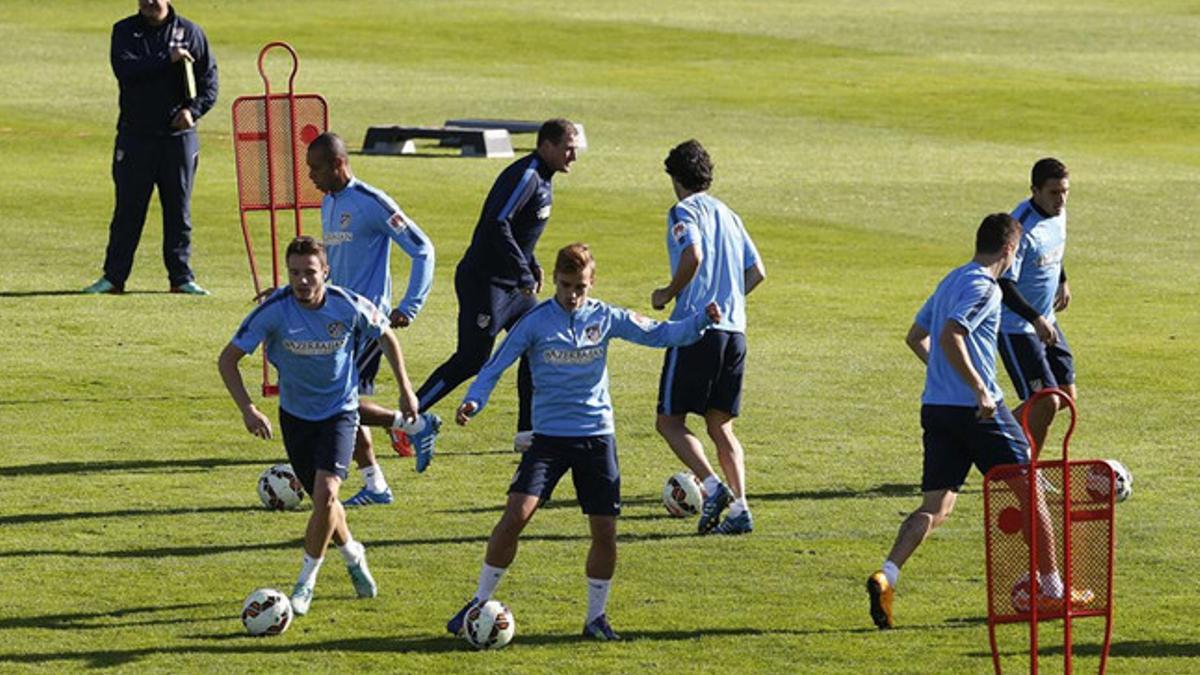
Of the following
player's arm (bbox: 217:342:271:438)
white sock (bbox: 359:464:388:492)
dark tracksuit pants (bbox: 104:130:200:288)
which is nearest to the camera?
player's arm (bbox: 217:342:271:438)

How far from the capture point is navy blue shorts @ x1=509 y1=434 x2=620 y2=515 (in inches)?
454

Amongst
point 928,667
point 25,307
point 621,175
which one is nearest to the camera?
point 928,667

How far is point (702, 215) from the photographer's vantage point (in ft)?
45.6

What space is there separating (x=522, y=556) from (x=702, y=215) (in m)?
2.28

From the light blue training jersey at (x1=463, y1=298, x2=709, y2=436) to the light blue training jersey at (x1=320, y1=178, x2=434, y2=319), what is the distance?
122 inches

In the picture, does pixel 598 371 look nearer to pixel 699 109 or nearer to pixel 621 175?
pixel 621 175

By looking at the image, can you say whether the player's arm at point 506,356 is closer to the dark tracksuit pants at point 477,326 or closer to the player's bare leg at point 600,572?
the player's bare leg at point 600,572

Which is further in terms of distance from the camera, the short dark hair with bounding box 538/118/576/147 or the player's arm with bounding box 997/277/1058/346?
the short dark hair with bounding box 538/118/576/147

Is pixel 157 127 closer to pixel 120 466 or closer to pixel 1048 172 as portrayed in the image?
pixel 120 466

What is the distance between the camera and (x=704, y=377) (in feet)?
45.8

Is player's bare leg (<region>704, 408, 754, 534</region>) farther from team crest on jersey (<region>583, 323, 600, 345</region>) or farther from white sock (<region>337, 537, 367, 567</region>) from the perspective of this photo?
white sock (<region>337, 537, 367, 567</region>)

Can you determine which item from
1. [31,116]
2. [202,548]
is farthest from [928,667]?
[31,116]

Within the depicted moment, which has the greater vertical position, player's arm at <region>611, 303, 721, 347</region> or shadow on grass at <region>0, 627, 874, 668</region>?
player's arm at <region>611, 303, 721, 347</region>

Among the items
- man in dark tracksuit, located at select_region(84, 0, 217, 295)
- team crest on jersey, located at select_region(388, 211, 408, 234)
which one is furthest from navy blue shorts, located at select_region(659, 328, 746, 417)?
man in dark tracksuit, located at select_region(84, 0, 217, 295)
